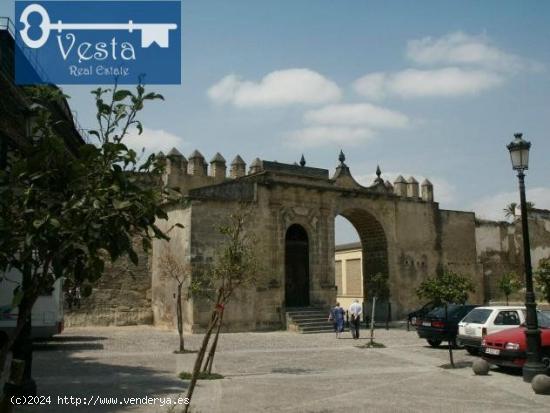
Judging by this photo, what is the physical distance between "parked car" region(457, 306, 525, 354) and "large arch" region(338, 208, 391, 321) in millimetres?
11248

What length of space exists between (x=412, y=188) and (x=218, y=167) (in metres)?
10.4

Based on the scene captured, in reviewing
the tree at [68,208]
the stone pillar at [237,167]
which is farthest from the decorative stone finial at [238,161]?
the tree at [68,208]

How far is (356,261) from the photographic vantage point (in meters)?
37.0

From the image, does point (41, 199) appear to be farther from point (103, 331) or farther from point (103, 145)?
point (103, 331)

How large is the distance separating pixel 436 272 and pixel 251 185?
11919mm

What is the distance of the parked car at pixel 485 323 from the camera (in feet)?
44.8

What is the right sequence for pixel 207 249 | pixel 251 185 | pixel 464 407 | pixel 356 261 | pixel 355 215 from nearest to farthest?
pixel 464 407
pixel 207 249
pixel 251 185
pixel 355 215
pixel 356 261

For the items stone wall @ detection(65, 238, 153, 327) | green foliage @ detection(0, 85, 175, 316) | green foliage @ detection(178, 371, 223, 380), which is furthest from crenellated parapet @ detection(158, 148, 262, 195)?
green foliage @ detection(0, 85, 175, 316)

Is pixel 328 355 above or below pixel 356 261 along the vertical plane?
below

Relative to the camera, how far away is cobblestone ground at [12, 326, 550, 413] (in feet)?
26.5

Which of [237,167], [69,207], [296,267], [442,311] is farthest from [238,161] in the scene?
[69,207]

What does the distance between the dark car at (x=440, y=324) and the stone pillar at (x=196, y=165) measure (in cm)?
1469

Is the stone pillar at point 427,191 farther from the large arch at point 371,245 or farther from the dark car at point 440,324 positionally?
the dark car at point 440,324

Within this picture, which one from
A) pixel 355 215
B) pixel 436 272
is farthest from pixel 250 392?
pixel 436 272
